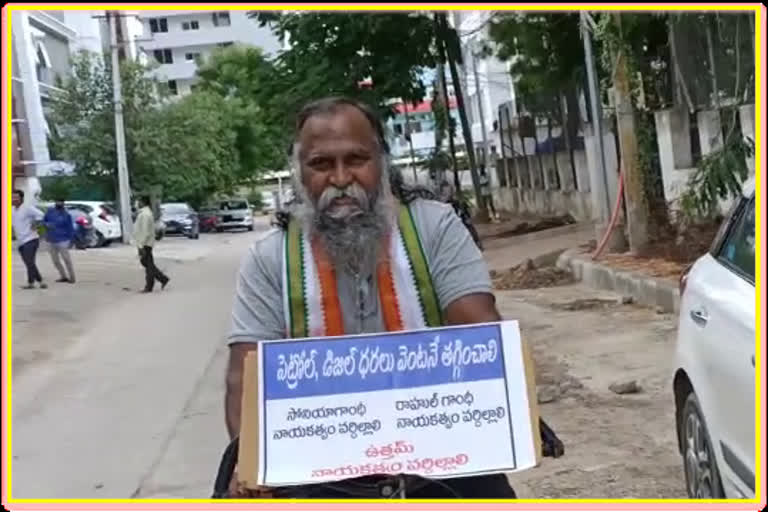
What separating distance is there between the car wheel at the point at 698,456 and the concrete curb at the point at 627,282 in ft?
18.3

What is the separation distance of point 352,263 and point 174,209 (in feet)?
130

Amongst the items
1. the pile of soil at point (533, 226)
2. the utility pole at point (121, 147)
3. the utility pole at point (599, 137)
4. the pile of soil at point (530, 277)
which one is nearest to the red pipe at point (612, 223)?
the utility pole at point (599, 137)

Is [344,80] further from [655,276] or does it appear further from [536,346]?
[536,346]

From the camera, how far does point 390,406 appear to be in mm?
2920

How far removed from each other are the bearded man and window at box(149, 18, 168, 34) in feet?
293

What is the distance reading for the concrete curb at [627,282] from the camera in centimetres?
1105

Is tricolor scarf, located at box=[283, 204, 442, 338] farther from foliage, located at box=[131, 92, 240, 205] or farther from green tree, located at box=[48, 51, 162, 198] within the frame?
foliage, located at box=[131, 92, 240, 205]

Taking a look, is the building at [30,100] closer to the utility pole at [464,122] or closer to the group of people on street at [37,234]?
the utility pole at [464,122]

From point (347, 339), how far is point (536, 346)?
7.43 meters

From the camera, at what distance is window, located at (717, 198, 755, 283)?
439 centimetres

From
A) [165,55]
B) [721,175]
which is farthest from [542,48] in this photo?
[165,55]

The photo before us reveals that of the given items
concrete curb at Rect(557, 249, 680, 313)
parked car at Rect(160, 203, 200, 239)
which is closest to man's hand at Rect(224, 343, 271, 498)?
concrete curb at Rect(557, 249, 680, 313)

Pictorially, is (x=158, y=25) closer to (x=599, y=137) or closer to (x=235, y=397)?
(x=599, y=137)

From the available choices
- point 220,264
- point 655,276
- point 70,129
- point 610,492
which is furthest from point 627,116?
point 70,129
